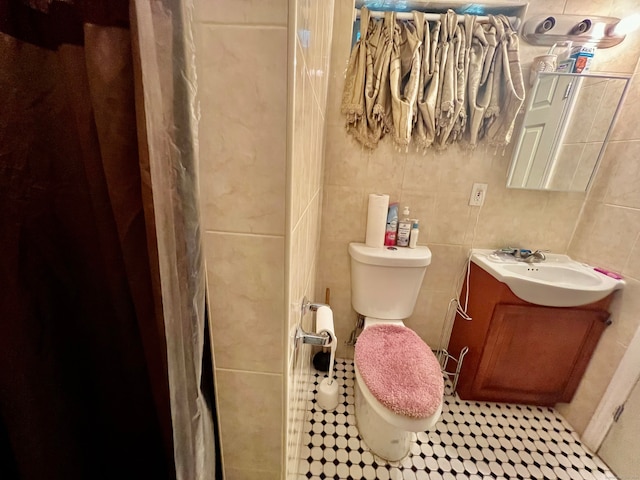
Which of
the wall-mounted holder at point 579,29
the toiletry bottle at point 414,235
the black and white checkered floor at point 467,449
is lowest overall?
the black and white checkered floor at point 467,449

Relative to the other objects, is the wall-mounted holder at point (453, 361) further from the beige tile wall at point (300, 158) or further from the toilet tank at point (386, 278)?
the beige tile wall at point (300, 158)

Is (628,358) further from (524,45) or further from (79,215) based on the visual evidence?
(79,215)

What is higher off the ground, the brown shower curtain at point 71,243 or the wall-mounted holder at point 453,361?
the brown shower curtain at point 71,243

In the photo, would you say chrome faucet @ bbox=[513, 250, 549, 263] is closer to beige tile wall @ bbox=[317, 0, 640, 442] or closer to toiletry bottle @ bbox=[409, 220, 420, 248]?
beige tile wall @ bbox=[317, 0, 640, 442]

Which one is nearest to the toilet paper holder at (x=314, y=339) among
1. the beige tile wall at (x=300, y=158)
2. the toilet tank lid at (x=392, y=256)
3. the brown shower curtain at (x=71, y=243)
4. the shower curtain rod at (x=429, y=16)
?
the beige tile wall at (x=300, y=158)

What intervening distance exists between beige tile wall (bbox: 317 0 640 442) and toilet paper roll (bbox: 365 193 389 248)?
0.07 m

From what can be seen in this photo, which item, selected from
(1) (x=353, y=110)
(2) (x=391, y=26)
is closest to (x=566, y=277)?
(1) (x=353, y=110)

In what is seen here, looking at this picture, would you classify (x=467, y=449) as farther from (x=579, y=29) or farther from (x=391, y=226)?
(x=579, y=29)

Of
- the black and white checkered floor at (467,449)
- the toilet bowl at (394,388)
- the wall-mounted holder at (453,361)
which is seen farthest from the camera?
the wall-mounted holder at (453,361)

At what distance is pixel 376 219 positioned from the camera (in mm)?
1326

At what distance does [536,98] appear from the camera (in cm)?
A: 122

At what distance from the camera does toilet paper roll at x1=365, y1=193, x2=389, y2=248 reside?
51.3 inches

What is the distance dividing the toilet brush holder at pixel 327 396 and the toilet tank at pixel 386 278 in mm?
407

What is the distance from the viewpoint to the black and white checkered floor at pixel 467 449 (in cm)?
109
